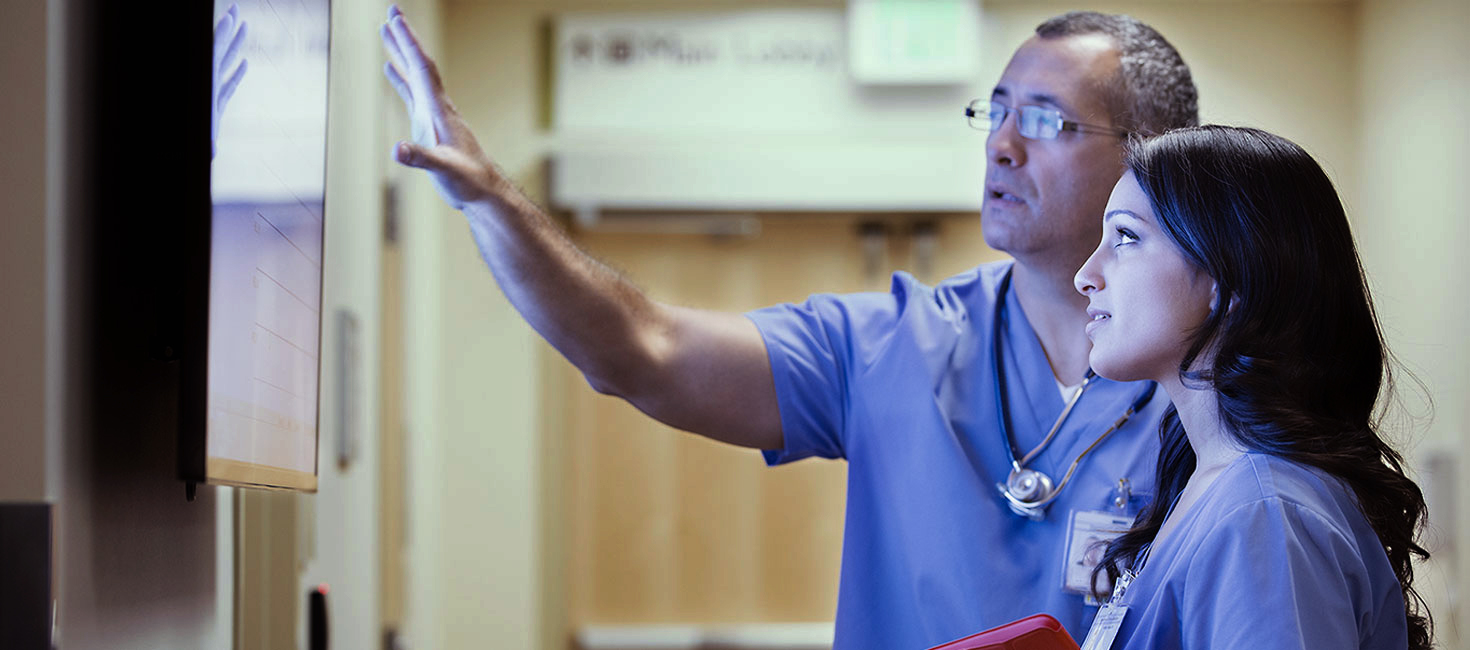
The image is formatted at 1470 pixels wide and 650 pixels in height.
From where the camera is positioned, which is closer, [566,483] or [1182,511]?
[1182,511]

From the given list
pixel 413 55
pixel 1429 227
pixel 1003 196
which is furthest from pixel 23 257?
pixel 1429 227

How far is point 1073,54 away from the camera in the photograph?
5.00ft

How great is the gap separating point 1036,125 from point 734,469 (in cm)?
211

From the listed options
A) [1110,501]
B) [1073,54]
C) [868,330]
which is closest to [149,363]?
[868,330]

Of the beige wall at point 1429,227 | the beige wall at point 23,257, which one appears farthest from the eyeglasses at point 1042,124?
the beige wall at point 1429,227

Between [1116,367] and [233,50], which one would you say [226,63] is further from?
[1116,367]

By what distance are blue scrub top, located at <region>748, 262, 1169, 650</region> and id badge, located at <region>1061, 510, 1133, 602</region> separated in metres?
0.01

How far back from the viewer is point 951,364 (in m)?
1.50

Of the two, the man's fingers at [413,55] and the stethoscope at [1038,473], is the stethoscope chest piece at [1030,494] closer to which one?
the stethoscope at [1038,473]

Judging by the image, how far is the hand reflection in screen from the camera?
946 millimetres

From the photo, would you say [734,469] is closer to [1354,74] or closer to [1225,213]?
[1354,74]

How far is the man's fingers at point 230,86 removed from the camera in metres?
0.98

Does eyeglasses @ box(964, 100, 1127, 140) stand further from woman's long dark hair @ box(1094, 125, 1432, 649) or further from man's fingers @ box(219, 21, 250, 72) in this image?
man's fingers @ box(219, 21, 250, 72)

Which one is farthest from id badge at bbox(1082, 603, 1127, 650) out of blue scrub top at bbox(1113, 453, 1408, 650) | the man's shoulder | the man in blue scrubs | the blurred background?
the blurred background
